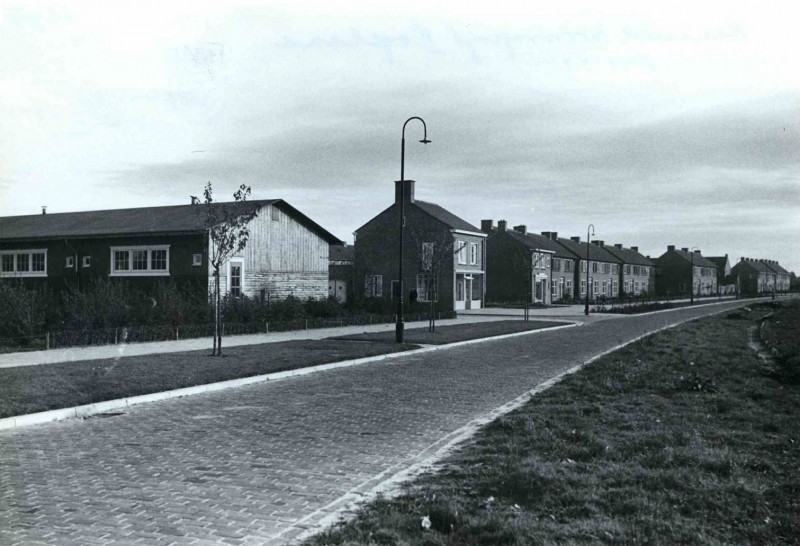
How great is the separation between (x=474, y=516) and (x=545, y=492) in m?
0.91

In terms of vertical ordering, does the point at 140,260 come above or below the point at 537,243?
below

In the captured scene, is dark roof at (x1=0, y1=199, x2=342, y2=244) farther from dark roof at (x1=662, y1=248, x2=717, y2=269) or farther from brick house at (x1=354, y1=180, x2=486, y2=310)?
dark roof at (x1=662, y1=248, x2=717, y2=269)

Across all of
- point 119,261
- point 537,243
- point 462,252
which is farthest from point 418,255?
point 537,243

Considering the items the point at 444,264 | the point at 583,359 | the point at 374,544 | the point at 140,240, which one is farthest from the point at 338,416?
the point at 444,264

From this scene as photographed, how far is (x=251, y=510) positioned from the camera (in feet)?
19.5

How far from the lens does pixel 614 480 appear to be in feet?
21.2

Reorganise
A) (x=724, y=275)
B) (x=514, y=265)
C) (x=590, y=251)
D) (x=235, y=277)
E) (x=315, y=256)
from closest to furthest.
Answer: (x=235, y=277), (x=315, y=256), (x=514, y=265), (x=590, y=251), (x=724, y=275)

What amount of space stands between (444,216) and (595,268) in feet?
137

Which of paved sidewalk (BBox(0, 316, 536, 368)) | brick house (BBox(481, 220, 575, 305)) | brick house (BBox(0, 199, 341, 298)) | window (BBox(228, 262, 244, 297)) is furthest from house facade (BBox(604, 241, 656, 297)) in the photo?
paved sidewalk (BBox(0, 316, 536, 368))

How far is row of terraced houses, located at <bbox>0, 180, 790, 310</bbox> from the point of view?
3212 centimetres

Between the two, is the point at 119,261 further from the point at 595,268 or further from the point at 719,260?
the point at 719,260

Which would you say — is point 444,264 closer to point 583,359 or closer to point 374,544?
point 583,359

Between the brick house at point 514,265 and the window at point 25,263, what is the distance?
38943mm

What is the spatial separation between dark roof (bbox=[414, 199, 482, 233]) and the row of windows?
887 inches
